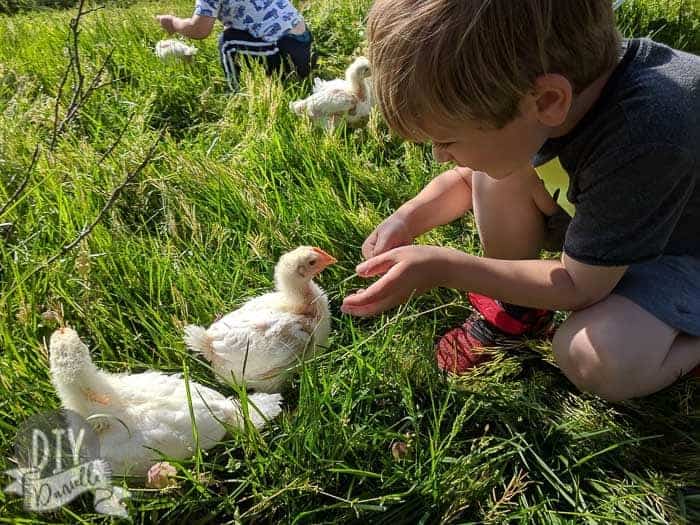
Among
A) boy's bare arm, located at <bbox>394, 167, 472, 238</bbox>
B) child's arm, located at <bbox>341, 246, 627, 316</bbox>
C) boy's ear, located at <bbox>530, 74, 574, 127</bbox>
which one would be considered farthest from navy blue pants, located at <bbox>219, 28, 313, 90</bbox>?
boy's ear, located at <bbox>530, 74, 574, 127</bbox>

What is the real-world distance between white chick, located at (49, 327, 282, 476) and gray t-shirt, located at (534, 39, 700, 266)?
88 centimetres

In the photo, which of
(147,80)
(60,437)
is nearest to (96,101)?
(147,80)

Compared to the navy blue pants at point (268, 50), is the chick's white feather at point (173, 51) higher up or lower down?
higher up

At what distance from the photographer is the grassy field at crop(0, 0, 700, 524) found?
1.27 meters

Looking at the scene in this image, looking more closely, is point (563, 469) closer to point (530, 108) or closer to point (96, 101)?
point (530, 108)

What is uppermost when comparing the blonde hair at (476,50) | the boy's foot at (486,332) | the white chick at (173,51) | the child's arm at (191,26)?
the child's arm at (191,26)

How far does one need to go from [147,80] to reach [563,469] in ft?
9.29

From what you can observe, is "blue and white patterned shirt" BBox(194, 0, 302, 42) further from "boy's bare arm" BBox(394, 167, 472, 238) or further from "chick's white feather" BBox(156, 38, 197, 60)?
"boy's bare arm" BBox(394, 167, 472, 238)

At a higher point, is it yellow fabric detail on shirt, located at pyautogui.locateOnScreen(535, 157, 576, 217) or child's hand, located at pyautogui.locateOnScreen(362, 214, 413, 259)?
yellow fabric detail on shirt, located at pyautogui.locateOnScreen(535, 157, 576, 217)

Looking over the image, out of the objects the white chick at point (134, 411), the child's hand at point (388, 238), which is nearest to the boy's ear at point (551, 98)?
the child's hand at point (388, 238)

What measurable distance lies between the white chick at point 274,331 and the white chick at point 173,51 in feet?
7.09

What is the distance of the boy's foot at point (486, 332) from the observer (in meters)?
1.69

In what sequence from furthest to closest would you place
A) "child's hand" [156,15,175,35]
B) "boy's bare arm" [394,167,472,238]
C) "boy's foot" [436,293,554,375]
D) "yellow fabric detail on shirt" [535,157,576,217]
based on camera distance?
"child's hand" [156,15,175,35] → "boy's bare arm" [394,167,472,238] → "boy's foot" [436,293,554,375] → "yellow fabric detail on shirt" [535,157,576,217]

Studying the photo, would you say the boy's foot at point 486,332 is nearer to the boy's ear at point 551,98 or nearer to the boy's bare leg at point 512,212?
the boy's bare leg at point 512,212
